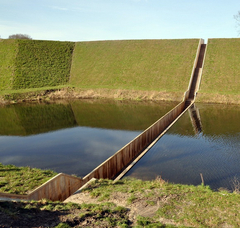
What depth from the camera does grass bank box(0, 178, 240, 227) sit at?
774 cm

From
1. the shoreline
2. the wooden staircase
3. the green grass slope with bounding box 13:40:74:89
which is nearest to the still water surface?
the shoreline

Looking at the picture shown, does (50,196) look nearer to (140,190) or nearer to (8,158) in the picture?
(140,190)

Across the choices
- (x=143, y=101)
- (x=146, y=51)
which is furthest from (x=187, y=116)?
(x=146, y=51)

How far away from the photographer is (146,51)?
55.2 metres

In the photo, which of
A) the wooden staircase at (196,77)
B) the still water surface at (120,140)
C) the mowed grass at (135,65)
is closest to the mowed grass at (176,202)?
the still water surface at (120,140)

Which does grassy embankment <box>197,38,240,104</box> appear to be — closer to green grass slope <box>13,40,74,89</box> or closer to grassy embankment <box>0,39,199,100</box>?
A: grassy embankment <box>0,39,199,100</box>

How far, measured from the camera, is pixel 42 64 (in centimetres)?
5378

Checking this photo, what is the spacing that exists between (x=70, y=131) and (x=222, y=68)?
1334 inches

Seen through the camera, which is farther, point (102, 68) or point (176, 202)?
point (102, 68)

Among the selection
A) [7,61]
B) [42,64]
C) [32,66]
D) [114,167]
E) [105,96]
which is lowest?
[114,167]

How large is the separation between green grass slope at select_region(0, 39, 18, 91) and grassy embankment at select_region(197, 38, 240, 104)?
36763mm

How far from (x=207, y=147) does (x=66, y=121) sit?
16.7m

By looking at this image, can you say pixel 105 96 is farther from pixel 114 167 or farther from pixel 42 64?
pixel 114 167

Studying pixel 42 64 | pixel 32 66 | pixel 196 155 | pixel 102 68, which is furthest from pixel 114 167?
pixel 42 64
